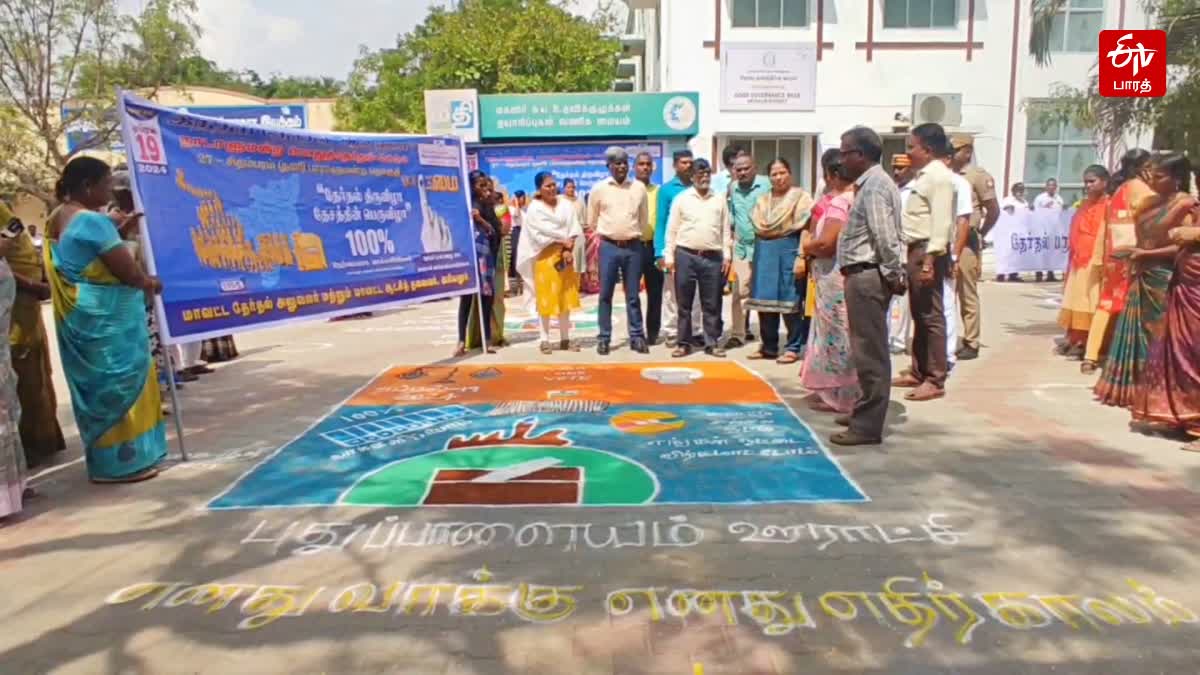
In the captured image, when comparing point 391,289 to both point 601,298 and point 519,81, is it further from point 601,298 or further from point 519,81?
point 519,81

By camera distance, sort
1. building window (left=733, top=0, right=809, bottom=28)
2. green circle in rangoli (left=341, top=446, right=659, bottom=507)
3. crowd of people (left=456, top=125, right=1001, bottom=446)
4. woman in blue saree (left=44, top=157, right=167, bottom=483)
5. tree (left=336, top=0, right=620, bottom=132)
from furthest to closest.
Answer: tree (left=336, top=0, right=620, bottom=132) < building window (left=733, top=0, right=809, bottom=28) < crowd of people (left=456, top=125, right=1001, bottom=446) < woman in blue saree (left=44, top=157, right=167, bottom=483) < green circle in rangoli (left=341, top=446, right=659, bottom=507)

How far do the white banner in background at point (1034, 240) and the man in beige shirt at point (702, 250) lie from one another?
8.80 metres

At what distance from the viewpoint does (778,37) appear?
15.9 meters

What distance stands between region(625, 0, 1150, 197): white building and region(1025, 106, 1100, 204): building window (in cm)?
30


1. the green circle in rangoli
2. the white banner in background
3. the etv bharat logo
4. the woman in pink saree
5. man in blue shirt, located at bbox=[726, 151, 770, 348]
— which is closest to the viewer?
the green circle in rangoli

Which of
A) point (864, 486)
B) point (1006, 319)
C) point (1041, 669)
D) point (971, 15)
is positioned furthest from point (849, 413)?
point (971, 15)

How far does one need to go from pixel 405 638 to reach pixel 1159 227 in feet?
16.8

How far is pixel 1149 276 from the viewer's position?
531cm

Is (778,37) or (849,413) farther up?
(778,37)

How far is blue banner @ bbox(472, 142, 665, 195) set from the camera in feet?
50.3

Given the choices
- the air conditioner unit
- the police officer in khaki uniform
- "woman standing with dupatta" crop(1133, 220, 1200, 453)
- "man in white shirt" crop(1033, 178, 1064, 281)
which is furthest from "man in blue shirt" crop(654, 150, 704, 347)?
the air conditioner unit

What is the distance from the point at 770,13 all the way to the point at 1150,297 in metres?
12.3

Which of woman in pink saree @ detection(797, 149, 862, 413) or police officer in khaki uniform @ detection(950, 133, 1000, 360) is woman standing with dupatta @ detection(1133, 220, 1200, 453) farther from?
police officer in khaki uniform @ detection(950, 133, 1000, 360)

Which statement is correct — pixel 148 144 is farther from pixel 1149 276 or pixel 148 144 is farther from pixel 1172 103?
pixel 1172 103
